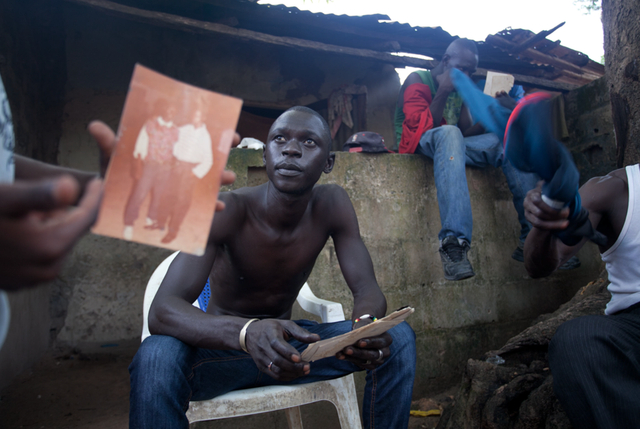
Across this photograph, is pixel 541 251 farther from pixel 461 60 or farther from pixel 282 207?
pixel 461 60

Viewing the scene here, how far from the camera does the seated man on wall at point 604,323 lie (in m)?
1.49

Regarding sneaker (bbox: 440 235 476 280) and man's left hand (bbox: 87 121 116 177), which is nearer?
man's left hand (bbox: 87 121 116 177)

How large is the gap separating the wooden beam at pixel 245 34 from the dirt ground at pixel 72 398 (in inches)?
127

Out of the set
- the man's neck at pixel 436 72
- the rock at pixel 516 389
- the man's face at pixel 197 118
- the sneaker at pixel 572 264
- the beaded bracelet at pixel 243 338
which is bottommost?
the rock at pixel 516 389

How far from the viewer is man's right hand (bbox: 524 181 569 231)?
1.37 metres

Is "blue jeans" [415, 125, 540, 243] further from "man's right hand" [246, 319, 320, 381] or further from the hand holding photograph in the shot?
the hand holding photograph

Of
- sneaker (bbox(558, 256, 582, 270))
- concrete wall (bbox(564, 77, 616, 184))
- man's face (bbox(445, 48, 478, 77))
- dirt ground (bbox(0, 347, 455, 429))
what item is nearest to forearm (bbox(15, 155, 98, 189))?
dirt ground (bbox(0, 347, 455, 429))

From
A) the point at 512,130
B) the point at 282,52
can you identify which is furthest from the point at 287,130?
the point at 282,52

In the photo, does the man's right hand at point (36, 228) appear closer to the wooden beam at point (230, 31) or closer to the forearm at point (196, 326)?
the forearm at point (196, 326)

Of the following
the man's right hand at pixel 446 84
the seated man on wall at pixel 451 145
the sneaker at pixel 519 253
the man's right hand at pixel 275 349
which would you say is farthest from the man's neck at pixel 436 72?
the man's right hand at pixel 275 349

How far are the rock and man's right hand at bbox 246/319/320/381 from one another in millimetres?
1172

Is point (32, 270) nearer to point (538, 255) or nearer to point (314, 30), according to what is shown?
point (538, 255)

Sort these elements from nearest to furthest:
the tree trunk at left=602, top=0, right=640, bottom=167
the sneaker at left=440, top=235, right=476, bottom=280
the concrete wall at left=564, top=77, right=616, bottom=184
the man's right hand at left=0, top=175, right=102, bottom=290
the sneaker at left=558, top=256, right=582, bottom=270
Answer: the man's right hand at left=0, top=175, right=102, bottom=290 < the tree trunk at left=602, top=0, right=640, bottom=167 < the sneaker at left=440, top=235, right=476, bottom=280 < the sneaker at left=558, top=256, right=582, bottom=270 < the concrete wall at left=564, top=77, right=616, bottom=184

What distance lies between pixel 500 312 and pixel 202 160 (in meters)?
3.19
